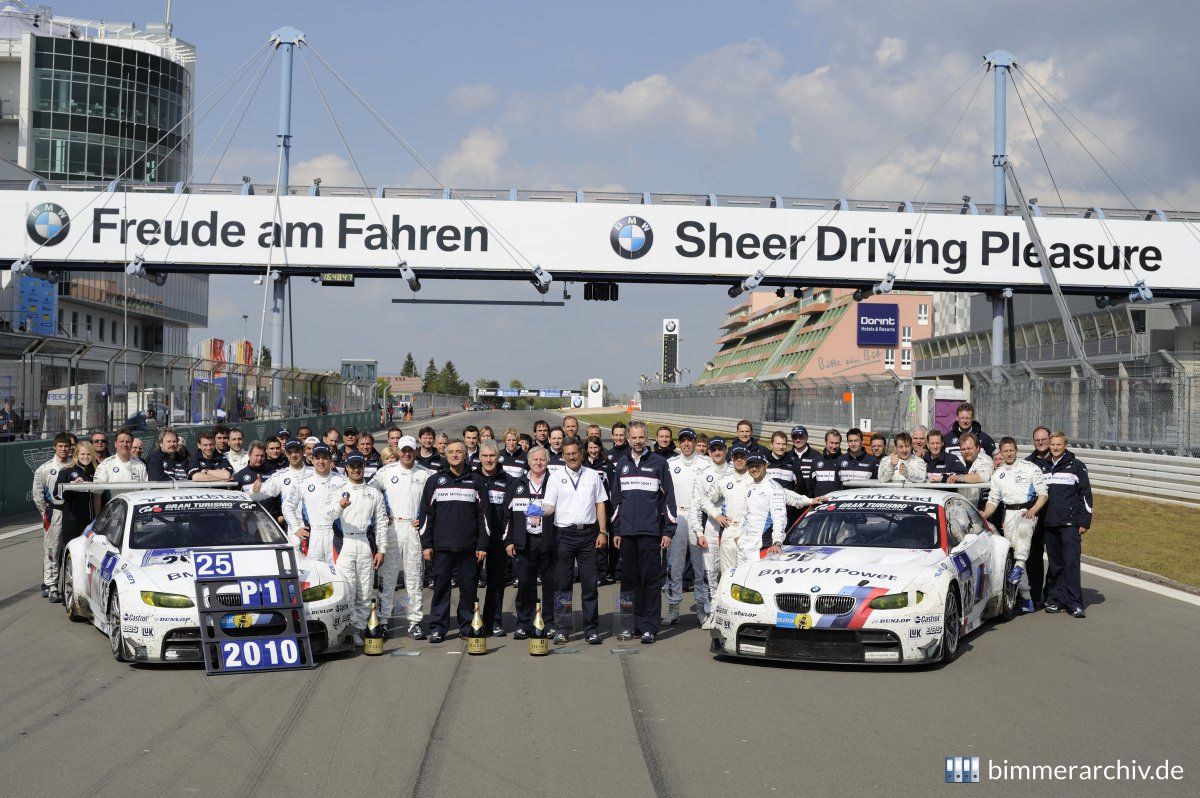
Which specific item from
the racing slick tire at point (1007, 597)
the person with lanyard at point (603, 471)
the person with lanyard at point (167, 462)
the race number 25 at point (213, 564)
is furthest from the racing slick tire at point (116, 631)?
the racing slick tire at point (1007, 597)

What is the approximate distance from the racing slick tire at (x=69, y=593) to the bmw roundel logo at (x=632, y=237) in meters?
21.6

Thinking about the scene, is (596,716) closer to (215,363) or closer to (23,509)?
(23,509)

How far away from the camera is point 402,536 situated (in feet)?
A: 33.2

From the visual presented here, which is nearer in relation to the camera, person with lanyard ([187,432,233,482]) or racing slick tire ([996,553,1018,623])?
racing slick tire ([996,553,1018,623])

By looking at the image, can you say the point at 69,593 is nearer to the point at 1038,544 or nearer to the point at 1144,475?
the point at 1038,544

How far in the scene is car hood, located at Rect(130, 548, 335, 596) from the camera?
27.9ft

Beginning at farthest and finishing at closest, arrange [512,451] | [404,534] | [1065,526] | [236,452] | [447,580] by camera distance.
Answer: [512,451], [236,452], [1065,526], [404,534], [447,580]

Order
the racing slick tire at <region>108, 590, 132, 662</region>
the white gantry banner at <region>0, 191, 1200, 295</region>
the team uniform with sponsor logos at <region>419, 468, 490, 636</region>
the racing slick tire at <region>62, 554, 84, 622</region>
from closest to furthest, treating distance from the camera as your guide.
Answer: the racing slick tire at <region>108, 590, 132, 662</region> < the team uniform with sponsor logos at <region>419, 468, 490, 636</region> < the racing slick tire at <region>62, 554, 84, 622</region> < the white gantry banner at <region>0, 191, 1200, 295</region>

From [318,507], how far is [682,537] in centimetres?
336

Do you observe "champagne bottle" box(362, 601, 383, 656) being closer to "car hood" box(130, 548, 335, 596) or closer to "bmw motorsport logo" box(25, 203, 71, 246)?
"car hood" box(130, 548, 335, 596)

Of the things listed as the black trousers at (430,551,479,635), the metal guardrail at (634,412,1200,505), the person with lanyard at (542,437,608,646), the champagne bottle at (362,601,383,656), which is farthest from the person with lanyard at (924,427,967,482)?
the metal guardrail at (634,412,1200,505)

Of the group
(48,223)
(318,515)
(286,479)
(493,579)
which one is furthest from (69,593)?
(48,223)

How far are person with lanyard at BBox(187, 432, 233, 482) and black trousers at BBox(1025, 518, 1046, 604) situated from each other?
8.06 metres

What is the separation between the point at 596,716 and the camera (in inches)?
277
